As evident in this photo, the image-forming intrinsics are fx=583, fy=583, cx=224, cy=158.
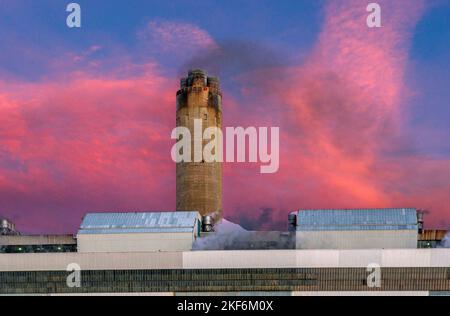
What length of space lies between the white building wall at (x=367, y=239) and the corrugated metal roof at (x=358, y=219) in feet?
1.77

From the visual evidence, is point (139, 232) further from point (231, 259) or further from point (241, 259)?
point (241, 259)

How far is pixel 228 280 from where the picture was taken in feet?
189

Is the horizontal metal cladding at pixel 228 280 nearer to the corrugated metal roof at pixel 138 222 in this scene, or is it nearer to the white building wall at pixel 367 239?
the white building wall at pixel 367 239

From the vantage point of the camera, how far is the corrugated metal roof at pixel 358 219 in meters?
63.1

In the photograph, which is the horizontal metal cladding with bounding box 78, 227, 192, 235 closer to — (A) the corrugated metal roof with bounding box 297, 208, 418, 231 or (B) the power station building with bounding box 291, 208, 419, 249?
(B) the power station building with bounding box 291, 208, 419, 249

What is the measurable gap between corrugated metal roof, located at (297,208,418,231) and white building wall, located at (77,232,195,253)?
13052mm

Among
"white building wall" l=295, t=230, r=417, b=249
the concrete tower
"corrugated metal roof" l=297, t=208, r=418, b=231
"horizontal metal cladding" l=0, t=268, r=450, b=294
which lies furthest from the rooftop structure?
the concrete tower

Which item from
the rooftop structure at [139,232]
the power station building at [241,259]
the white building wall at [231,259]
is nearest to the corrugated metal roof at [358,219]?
the power station building at [241,259]

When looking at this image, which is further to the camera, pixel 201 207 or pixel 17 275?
pixel 201 207

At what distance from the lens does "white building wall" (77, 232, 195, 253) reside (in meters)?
64.5

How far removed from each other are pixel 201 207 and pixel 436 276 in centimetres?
5008
